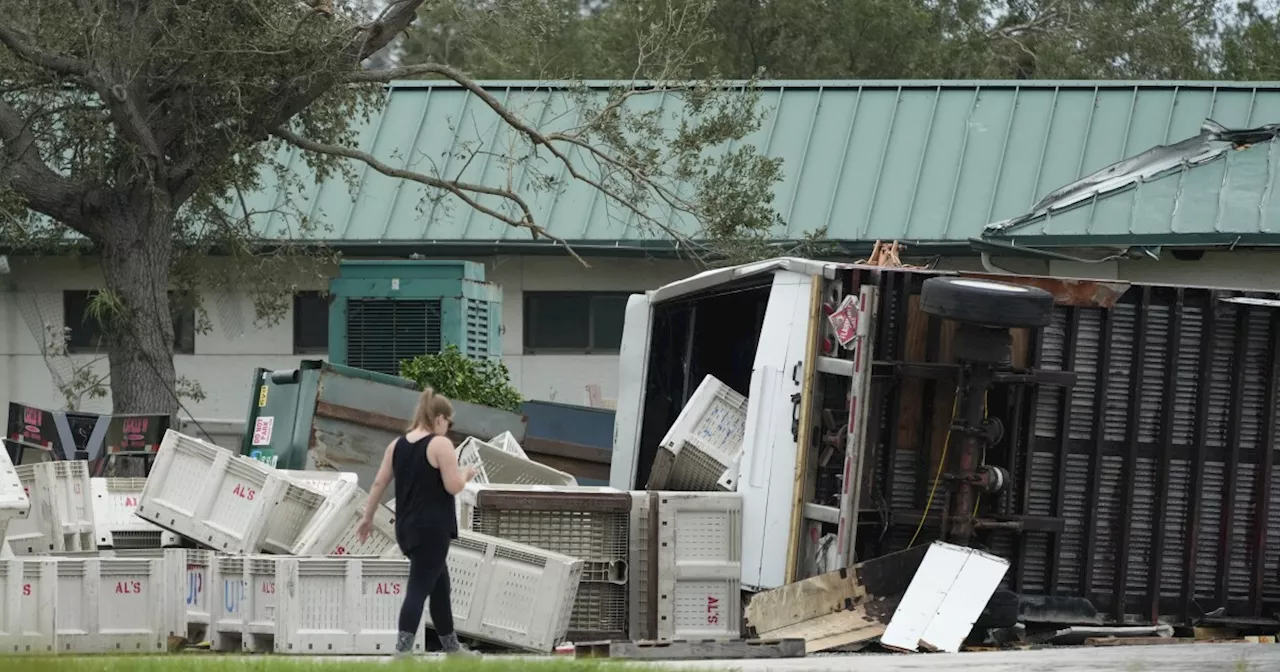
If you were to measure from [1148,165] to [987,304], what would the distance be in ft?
33.4

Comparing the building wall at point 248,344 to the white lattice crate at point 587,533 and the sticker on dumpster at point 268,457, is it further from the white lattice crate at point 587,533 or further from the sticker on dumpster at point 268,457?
the white lattice crate at point 587,533

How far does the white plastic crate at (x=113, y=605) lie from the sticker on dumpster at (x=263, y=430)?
5091mm

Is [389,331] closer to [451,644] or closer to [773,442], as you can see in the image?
[773,442]

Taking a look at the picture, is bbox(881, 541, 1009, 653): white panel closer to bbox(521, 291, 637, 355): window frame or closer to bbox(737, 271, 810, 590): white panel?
bbox(737, 271, 810, 590): white panel

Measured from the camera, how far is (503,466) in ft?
43.0

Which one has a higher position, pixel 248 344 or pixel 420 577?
→ pixel 248 344

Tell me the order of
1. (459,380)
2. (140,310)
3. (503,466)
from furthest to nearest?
(459,380) → (140,310) → (503,466)

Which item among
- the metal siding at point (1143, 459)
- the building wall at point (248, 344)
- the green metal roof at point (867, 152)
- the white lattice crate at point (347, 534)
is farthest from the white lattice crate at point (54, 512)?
the building wall at point (248, 344)

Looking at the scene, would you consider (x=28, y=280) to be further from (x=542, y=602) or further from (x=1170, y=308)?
(x=1170, y=308)

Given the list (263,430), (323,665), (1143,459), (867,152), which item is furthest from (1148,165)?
(323,665)

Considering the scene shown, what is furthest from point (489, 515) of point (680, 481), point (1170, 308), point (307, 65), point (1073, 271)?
point (1073, 271)

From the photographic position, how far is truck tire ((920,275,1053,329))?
34.7 feet

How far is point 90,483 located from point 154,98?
5634 mm

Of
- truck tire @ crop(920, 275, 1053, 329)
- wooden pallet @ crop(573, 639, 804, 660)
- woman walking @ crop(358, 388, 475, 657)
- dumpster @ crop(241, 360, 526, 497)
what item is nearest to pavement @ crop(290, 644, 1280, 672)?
wooden pallet @ crop(573, 639, 804, 660)
